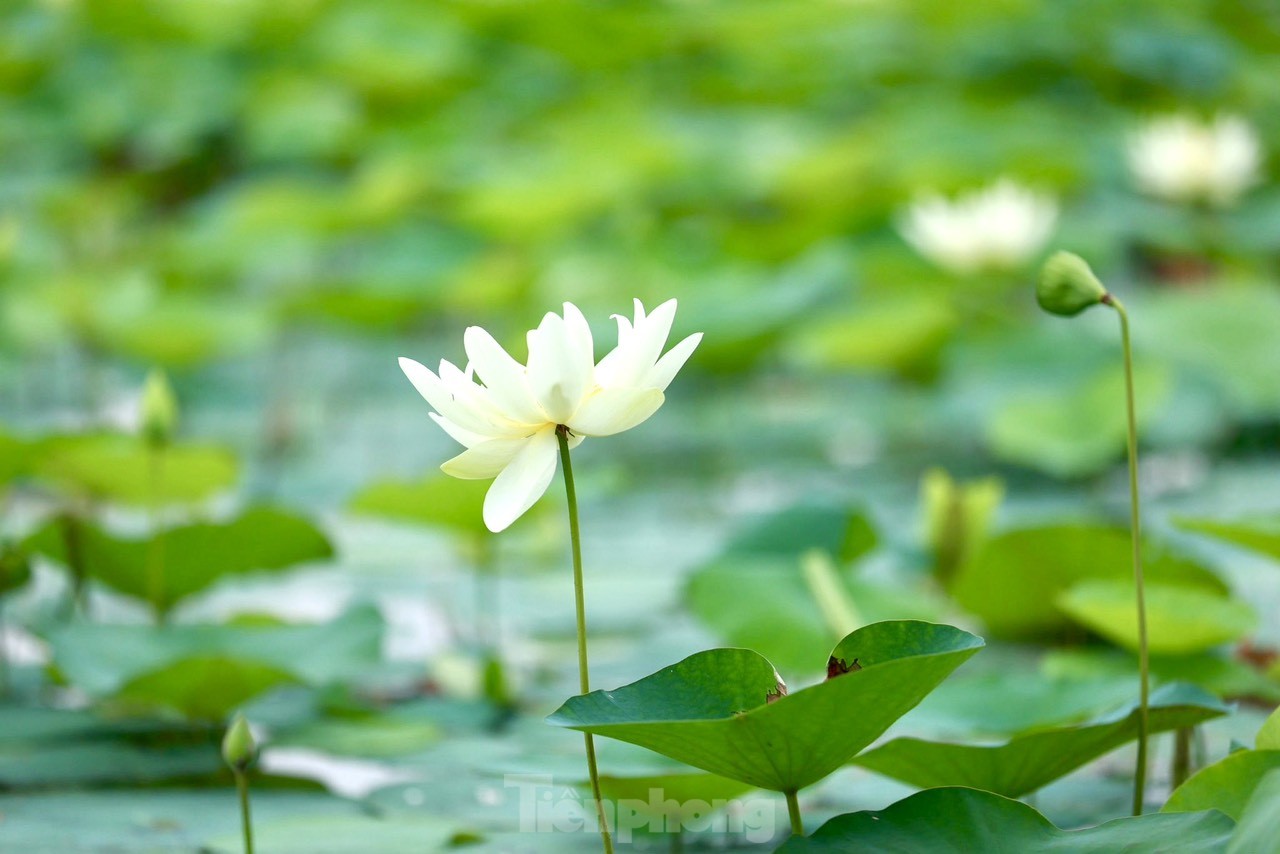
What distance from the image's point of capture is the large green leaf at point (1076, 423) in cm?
151

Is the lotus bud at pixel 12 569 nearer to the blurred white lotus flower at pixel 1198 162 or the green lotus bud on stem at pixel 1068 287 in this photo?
the green lotus bud on stem at pixel 1068 287

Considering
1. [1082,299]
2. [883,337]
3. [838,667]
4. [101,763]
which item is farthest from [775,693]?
[883,337]

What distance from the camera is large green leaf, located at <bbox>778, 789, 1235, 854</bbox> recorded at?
1.71ft

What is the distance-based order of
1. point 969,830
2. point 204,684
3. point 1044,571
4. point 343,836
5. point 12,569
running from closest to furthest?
point 969,830, point 343,836, point 204,684, point 12,569, point 1044,571

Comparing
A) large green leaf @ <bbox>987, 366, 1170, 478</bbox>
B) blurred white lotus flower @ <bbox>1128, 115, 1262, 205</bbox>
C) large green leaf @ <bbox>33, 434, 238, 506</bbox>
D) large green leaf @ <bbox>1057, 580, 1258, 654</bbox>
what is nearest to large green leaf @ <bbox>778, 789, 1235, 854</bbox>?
large green leaf @ <bbox>1057, 580, 1258, 654</bbox>

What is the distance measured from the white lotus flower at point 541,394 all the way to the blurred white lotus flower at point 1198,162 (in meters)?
2.30

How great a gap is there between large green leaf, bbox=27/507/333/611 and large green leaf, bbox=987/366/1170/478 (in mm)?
875

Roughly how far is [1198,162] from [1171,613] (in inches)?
81.2

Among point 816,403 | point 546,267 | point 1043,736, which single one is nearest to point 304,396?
point 546,267

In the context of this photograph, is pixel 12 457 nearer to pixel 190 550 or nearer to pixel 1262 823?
pixel 190 550

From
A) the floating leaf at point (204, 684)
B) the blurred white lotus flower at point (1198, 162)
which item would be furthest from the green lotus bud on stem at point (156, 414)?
the blurred white lotus flower at point (1198, 162)

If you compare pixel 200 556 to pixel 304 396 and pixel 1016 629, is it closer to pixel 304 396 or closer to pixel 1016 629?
pixel 1016 629

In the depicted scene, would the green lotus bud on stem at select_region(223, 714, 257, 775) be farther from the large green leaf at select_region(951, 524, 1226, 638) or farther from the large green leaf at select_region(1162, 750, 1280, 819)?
the large green leaf at select_region(951, 524, 1226, 638)

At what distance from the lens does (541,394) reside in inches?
23.7
